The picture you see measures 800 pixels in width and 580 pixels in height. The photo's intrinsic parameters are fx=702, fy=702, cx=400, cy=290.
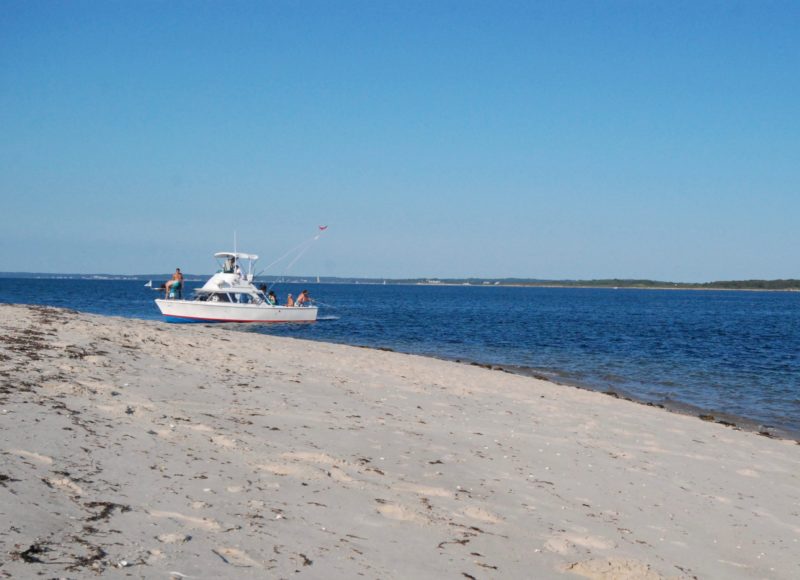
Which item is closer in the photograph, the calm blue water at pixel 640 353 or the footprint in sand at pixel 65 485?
the footprint in sand at pixel 65 485

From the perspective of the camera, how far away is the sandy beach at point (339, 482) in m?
4.99

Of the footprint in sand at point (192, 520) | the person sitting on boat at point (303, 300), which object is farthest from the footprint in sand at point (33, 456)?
the person sitting on boat at point (303, 300)

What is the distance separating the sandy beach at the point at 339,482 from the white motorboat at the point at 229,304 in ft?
83.7

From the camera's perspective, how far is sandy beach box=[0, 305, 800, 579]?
196 inches

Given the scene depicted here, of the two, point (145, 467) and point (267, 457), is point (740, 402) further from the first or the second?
point (145, 467)

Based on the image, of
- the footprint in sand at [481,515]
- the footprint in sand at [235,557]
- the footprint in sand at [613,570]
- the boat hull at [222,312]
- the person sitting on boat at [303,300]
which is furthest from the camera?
the person sitting on boat at [303,300]

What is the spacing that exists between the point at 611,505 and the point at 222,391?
6.04 meters

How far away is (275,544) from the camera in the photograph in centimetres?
515

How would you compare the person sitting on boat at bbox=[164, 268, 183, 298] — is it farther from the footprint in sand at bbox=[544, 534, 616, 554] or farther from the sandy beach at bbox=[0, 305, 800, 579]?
the footprint in sand at bbox=[544, 534, 616, 554]

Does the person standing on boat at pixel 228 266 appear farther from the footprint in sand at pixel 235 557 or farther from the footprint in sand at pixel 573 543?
the footprint in sand at pixel 235 557

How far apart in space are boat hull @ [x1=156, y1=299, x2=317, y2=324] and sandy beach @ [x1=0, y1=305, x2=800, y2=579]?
25.3 meters

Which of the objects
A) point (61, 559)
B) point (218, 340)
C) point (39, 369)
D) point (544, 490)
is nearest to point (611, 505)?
point (544, 490)

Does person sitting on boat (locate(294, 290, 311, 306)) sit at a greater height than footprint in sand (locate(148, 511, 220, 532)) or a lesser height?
greater

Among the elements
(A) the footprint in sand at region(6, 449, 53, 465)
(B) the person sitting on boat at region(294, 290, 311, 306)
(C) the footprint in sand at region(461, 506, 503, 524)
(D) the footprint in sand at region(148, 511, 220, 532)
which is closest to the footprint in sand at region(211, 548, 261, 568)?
(D) the footprint in sand at region(148, 511, 220, 532)
